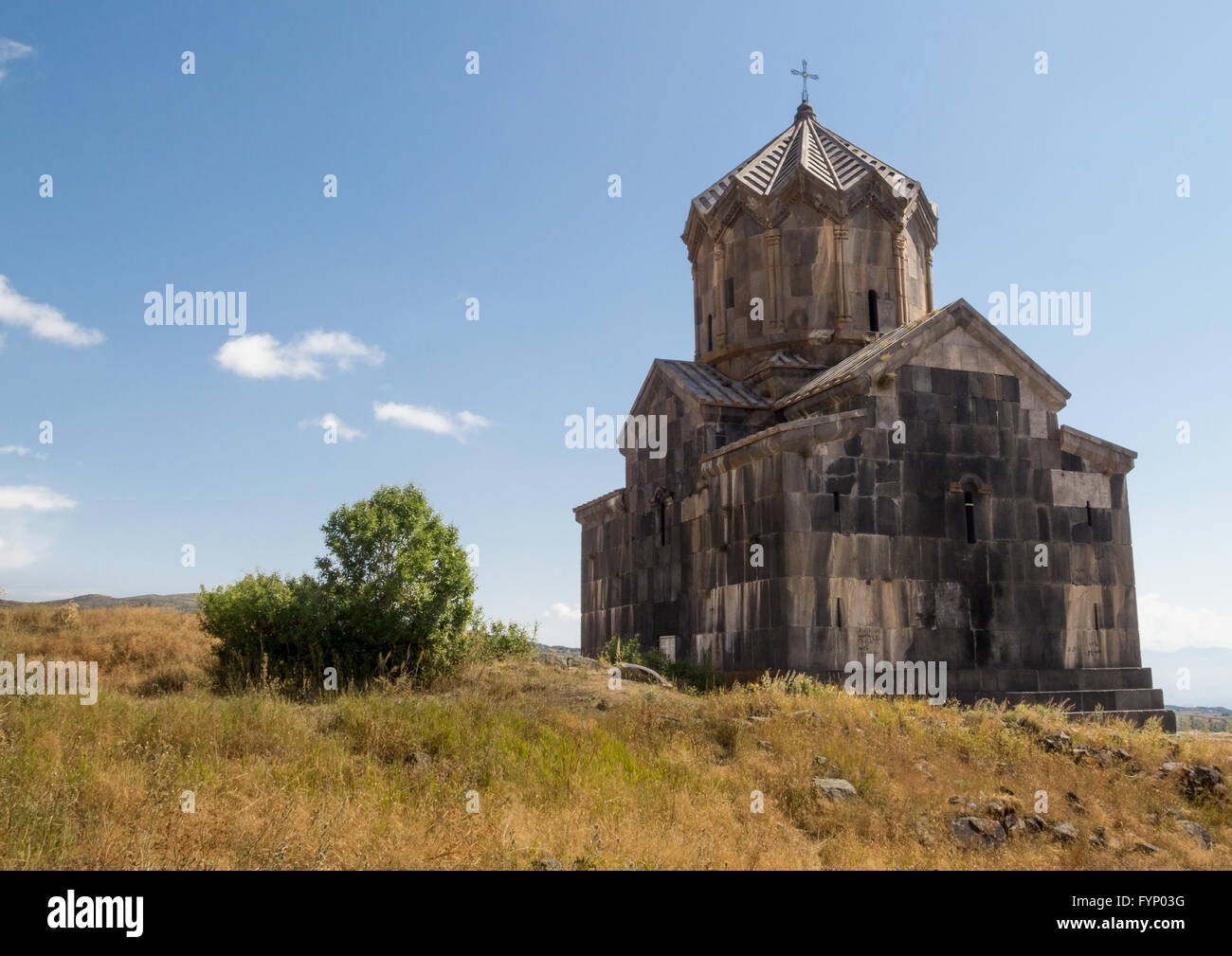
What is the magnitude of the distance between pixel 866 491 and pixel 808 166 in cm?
633

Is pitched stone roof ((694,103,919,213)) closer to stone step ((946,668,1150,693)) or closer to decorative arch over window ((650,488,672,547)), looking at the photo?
decorative arch over window ((650,488,672,547))

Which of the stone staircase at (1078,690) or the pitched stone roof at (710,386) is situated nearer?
the stone staircase at (1078,690)

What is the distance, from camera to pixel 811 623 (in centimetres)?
1165

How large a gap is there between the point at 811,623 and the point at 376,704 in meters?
5.31

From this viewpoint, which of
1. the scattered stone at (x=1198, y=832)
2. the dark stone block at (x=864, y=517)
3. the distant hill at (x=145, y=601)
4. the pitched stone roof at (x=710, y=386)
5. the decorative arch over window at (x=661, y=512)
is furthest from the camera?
the distant hill at (x=145, y=601)

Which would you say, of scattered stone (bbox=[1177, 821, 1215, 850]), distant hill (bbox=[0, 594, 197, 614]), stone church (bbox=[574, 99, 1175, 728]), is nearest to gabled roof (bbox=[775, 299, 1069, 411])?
stone church (bbox=[574, 99, 1175, 728])

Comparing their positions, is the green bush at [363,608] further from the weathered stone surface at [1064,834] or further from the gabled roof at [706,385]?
the weathered stone surface at [1064,834]

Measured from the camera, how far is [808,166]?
15836 mm

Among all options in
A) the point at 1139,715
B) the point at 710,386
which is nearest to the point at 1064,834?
the point at 1139,715

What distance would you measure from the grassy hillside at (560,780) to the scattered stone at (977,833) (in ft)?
0.38

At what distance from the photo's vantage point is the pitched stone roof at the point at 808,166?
1588 centimetres

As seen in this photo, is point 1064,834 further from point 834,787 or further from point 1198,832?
point 834,787

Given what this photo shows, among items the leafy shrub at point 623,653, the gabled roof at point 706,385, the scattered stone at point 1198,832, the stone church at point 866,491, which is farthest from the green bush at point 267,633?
the scattered stone at point 1198,832
